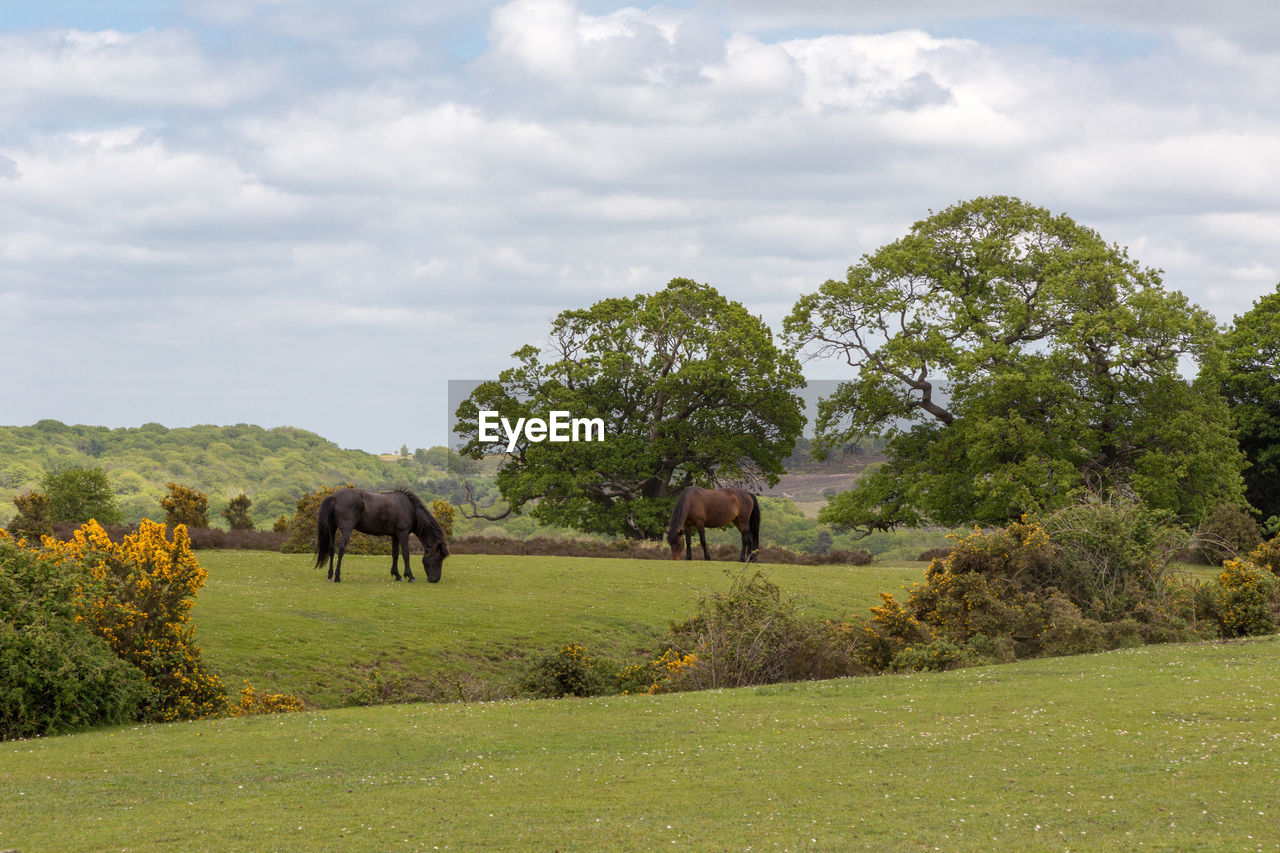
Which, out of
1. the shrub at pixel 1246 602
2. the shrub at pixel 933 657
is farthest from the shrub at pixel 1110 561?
the shrub at pixel 933 657

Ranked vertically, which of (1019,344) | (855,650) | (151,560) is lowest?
(855,650)

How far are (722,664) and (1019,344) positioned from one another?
31274 millimetres

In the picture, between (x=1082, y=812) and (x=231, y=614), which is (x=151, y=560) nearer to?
(x=231, y=614)

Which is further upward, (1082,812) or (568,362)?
(568,362)


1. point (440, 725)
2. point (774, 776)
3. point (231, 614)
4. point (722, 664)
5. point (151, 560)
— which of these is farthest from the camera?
point (231, 614)

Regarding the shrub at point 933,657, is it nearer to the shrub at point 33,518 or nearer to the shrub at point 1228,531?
the shrub at point 1228,531

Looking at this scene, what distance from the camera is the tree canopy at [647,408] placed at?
50156 millimetres

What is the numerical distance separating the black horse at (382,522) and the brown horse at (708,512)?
10546mm

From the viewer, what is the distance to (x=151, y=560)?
1697 centimetres

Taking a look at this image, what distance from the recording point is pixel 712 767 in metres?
11.5

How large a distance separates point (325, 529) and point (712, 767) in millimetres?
18805

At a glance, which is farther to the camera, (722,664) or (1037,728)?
(722,664)

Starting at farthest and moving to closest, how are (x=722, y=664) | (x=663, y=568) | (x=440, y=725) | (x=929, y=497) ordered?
1. (x=929, y=497)
2. (x=663, y=568)
3. (x=722, y=664)
4. (x=440, y=725)

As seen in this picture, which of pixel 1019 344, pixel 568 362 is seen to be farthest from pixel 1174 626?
pixel 568 362
